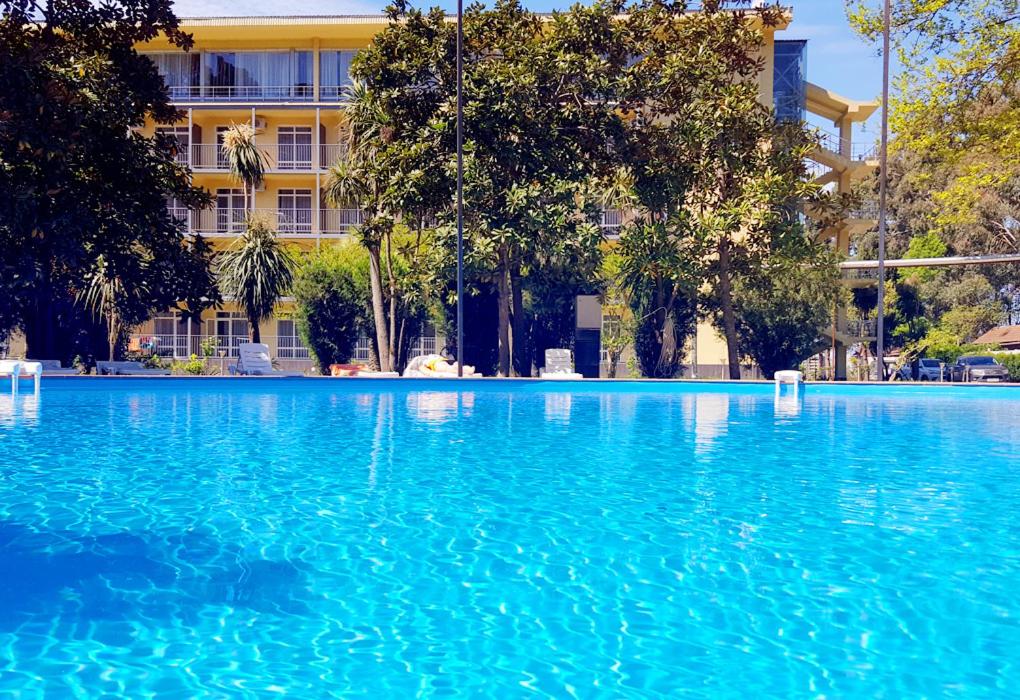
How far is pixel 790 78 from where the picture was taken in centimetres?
4000

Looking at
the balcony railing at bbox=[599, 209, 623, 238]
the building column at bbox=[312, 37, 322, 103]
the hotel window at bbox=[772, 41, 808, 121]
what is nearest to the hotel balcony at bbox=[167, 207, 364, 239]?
the building column at bbox=[312, 37, 322, 103]

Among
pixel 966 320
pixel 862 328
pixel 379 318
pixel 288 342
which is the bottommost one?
pixel 288 342

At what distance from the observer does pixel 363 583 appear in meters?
6.22

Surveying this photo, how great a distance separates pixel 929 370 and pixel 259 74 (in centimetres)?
3148

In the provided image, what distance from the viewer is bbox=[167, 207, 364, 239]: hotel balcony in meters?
42.1

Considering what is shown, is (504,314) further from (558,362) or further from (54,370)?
(54,370)

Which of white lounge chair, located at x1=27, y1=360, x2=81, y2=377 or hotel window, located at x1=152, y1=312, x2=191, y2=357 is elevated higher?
hotel window, located at x1=152, y1=312, x2=191, y2=357

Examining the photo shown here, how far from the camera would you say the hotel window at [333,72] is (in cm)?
4316

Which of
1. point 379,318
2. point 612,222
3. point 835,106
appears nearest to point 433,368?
point 379,318

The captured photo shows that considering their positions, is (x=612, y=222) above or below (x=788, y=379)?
above

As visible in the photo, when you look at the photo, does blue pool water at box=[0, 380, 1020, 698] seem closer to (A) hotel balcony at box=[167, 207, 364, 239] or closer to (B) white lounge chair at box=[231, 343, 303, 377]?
(B) white lounge chair at box=[231, 343, 303, 377]

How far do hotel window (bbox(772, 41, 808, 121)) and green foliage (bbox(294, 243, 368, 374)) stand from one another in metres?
18.4

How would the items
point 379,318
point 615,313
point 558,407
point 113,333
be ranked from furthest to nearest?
1. point 615,313
2. point 379,318
3. point 113,333
4. point 558,407

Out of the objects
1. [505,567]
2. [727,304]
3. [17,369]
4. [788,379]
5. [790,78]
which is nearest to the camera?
[505,567]
